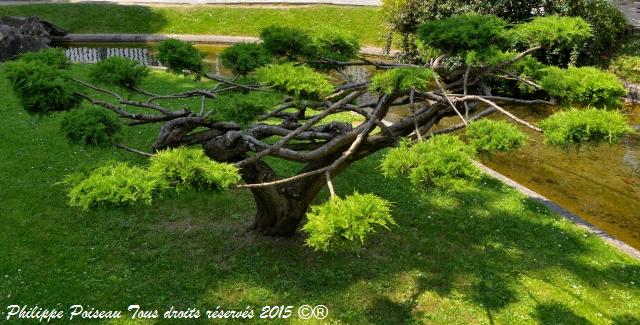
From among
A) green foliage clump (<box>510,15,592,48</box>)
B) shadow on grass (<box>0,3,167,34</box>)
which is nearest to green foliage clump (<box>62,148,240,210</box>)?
green foliage clump (<box>510,15,592,48</box>)

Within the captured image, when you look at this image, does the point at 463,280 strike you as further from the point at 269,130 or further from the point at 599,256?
the point at 269,130

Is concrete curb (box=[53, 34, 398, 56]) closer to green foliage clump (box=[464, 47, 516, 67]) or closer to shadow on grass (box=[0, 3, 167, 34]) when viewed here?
shadow on grass (box=[0, 3, 167, 34])

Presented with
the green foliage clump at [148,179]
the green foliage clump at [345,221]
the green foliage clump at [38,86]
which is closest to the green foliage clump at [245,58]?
the green foliage clump at [38,86]

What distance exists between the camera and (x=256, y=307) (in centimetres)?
712

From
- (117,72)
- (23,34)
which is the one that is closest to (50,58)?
(117,72)

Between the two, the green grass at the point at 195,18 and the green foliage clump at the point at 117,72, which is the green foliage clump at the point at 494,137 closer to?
the green foliage clump at the point at 117,72

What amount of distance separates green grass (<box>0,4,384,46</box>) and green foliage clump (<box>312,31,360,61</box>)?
16114 mm

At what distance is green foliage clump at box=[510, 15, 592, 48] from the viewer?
6512 millimetres

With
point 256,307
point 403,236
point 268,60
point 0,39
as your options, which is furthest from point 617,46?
point 0,39

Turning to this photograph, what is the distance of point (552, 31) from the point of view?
6.55m

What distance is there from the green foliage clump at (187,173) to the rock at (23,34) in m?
15.6

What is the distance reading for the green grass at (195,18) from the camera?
2372cm

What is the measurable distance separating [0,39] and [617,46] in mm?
21543

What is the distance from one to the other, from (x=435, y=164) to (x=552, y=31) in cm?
286
